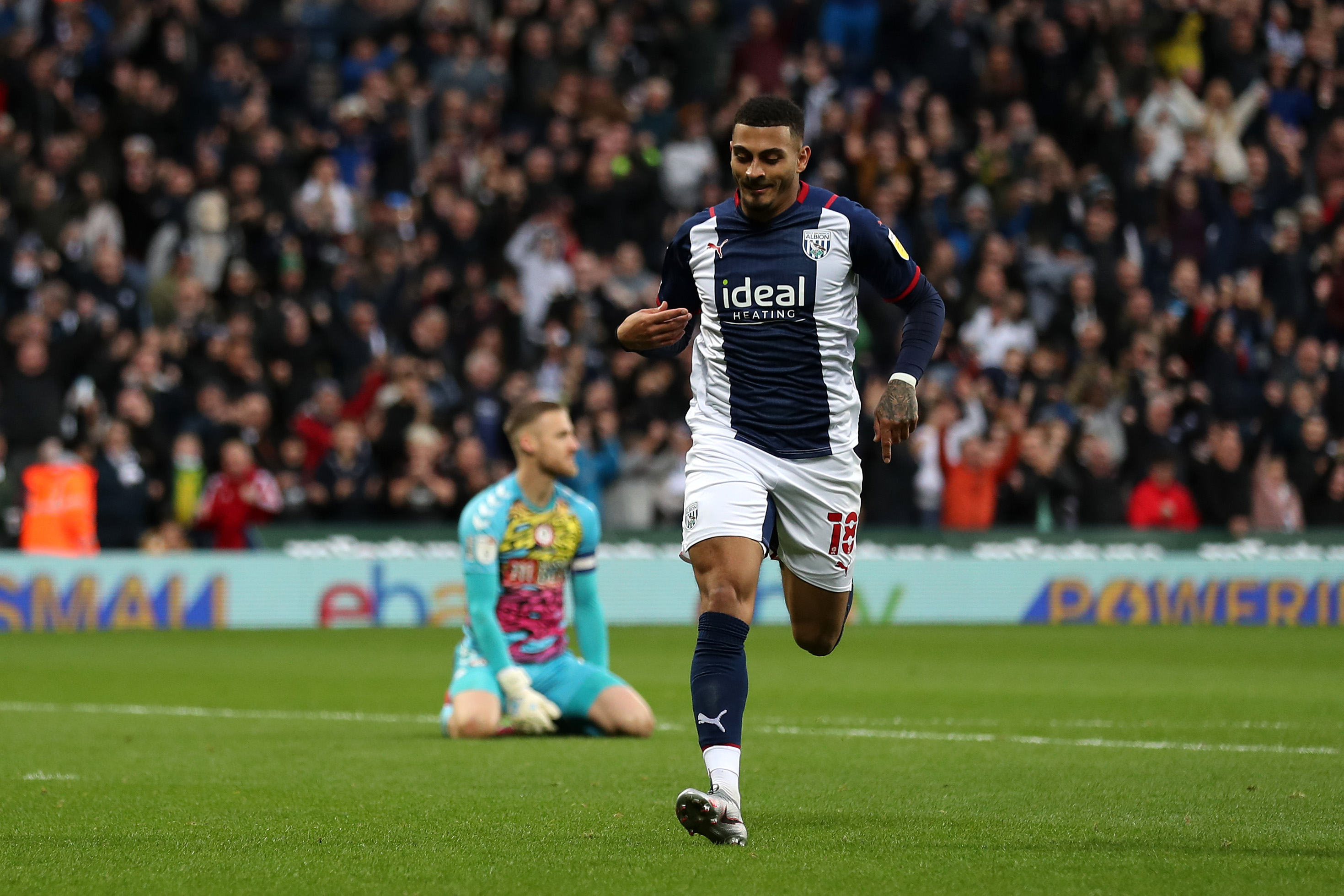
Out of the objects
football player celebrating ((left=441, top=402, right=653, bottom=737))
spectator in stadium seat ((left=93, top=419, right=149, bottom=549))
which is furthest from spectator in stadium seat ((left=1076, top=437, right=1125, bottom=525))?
football player celebrating ((left=441, top=402, right=653, bottom=737))

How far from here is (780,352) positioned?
654 cm

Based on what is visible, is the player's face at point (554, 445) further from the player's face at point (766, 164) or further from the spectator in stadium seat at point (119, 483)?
the spectator in stadium seat at point (119, 483)

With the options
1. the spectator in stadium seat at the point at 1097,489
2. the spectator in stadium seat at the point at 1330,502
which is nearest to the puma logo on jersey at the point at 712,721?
the spectator in stadium seat at the point at 1097,489

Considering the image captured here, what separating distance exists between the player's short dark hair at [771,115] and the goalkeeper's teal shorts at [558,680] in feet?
13.0

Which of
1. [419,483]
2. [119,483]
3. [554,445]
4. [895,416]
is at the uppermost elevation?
[895,416]

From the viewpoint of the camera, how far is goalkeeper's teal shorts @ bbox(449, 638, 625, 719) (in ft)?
31.5

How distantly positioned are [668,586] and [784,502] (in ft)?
41.0

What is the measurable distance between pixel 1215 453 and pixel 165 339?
10.9 meters

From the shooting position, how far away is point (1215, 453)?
1992 cm

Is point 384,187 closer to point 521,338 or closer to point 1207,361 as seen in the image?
point 521,338

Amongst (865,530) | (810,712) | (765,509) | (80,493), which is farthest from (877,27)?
(765,509)

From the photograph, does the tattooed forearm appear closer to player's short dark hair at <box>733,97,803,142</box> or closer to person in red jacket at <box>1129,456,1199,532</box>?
player's short dark hair at <box>733,97,803,142</box>

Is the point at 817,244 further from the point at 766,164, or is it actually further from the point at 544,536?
the point at 544,536

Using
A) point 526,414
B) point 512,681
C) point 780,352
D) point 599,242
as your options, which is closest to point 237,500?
point 599,242
